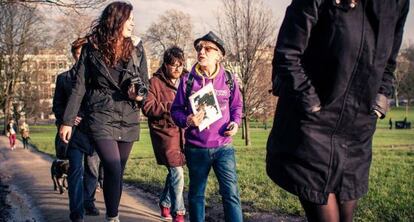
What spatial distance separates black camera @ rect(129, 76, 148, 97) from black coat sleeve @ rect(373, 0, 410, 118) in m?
2.50

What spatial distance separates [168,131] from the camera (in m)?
5.85

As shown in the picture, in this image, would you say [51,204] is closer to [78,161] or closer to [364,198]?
[78,161]

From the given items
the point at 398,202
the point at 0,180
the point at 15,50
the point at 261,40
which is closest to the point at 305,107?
the point at 398,202

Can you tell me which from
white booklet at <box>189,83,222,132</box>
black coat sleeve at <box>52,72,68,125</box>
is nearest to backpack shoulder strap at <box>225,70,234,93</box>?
white booklet at <box>189,83,222,132</box>

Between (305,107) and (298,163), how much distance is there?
0.97 ft

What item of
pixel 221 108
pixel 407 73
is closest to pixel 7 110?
pixel 221 108

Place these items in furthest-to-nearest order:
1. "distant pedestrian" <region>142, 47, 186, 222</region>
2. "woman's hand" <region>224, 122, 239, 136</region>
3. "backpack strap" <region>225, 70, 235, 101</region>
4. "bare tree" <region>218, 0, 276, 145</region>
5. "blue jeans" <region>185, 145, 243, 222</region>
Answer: "bare tree" <region>218, 0, 276, 145</region>, "distant pedestrian" <region>142, 47, 186, 222</region>, "backpack strap" <region>225, 70, 235, 101</region>, "woman's hand" <region>224, 122, 239, 136</region>, "blue jeans" <region>185, 145, 243, 222</region>

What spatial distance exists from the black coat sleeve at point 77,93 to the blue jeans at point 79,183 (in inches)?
42.9

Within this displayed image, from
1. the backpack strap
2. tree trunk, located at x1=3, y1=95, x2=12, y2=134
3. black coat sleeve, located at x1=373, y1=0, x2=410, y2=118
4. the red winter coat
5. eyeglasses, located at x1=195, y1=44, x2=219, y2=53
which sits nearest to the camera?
black coat sleeve, located at x1=373, y1=0, x2=410, y2=118

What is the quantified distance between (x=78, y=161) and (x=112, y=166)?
1202 mm

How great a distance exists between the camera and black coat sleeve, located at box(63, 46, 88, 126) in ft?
14.9

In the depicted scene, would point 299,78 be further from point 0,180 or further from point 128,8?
point 0,180

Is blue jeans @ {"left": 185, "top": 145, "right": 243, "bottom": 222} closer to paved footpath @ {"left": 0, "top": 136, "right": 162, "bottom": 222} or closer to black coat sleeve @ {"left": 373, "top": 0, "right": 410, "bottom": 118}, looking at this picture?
paved footpath @ {"left": 0, "top": 136, "right": 162, "bottom": 222}

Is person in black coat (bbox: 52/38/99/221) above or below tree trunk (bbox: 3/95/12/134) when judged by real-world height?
above
